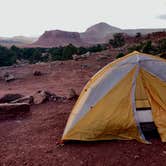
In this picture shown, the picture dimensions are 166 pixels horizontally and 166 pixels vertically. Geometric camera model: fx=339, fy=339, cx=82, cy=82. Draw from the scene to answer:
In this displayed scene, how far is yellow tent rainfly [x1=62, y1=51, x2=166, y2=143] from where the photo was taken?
623cm

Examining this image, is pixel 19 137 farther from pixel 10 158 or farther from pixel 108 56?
pixel 108 56

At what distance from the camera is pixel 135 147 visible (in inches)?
233

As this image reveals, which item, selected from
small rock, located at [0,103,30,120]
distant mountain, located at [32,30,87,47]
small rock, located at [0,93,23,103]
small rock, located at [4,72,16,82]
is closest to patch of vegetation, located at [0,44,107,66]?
small rock, located at [4,72,16,82]

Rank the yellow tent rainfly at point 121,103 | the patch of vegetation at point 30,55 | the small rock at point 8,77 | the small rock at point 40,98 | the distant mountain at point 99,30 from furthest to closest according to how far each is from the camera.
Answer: the distant mountain at point 99,30, the patch of vegetation at point 30,55, the small rock at point 8,77, the small rock at point 40,98, the yellow tent rainfly at point 121,103

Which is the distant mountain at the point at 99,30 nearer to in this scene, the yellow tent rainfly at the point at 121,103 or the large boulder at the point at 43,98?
the large boulder at the point at 43,98

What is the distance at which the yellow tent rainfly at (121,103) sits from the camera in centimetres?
623

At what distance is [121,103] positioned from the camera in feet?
20.7

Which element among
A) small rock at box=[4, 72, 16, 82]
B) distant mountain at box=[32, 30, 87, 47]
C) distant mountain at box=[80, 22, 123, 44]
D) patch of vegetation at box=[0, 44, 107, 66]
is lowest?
small rock at box=[4, 72, 16, 82]

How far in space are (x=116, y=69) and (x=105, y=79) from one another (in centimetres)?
31

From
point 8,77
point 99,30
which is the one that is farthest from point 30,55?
point 99,30

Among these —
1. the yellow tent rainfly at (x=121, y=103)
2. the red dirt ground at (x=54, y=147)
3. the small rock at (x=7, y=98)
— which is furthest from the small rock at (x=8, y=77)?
the yellow tent rainfly at (x=121, y=103)

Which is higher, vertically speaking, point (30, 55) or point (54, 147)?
point (30, 55)

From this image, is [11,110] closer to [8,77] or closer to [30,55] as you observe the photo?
[8,77]

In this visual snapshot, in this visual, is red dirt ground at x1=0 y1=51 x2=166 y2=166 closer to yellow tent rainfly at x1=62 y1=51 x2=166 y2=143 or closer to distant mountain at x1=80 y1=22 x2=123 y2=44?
yellow tent rainfly at x1=62 y1=51 x2=166 y2=143
